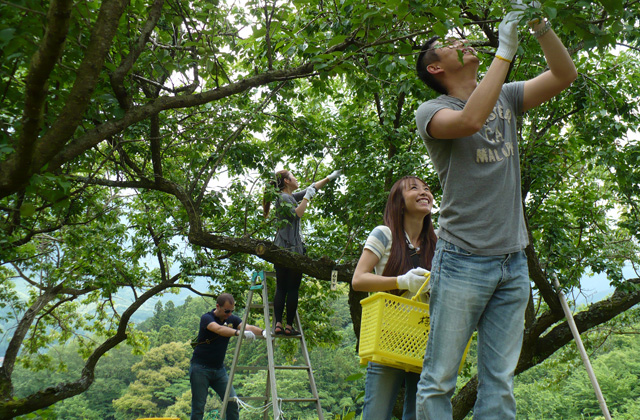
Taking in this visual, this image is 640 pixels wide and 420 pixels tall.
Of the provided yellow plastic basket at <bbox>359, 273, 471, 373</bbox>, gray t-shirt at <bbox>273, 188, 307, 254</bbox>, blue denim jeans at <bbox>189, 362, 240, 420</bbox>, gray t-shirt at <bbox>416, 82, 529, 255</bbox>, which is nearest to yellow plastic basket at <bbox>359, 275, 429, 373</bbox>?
yellow plastic basket at <bbox>359, 273, 471, 373</bbox>

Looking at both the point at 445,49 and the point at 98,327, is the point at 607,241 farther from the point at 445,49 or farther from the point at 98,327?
the point at 98,327

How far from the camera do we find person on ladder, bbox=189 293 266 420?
579 cm

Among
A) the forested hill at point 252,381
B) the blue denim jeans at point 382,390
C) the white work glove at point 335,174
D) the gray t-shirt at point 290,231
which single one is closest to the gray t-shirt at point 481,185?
the blue denim jeans at point 382,390

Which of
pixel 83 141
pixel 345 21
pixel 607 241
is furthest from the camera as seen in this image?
pixel 607 241

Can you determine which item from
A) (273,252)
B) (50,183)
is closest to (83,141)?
(50,183)

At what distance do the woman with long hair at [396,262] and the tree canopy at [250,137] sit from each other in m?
0.83

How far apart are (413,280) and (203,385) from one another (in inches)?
174

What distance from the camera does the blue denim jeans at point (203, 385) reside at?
225 inches

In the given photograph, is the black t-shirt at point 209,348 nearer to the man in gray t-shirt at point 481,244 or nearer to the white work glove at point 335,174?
the white work glove at point 335,174

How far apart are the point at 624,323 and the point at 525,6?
30.9 ft

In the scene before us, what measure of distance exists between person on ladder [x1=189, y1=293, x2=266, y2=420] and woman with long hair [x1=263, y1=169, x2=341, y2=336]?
17.1 inches

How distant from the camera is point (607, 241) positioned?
7.29 m

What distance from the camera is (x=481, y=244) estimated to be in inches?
68.5

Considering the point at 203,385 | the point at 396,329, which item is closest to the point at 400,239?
the point at 396,329
